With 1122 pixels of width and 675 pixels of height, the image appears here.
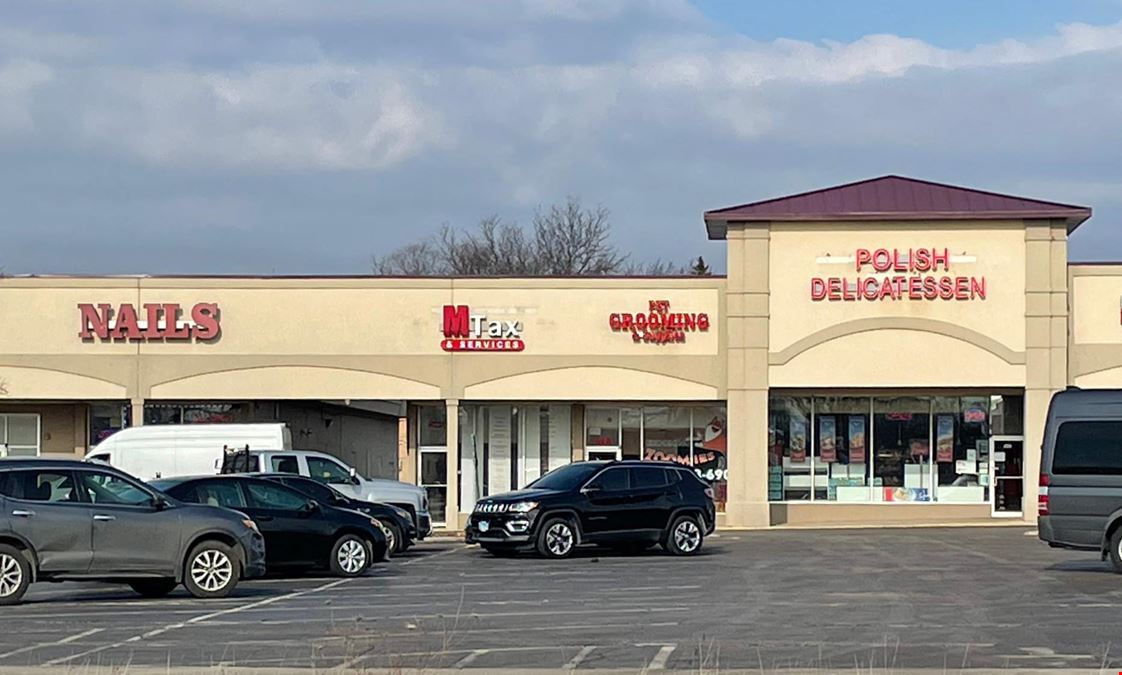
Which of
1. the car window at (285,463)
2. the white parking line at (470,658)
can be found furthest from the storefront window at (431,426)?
the white parking line at (470,658)

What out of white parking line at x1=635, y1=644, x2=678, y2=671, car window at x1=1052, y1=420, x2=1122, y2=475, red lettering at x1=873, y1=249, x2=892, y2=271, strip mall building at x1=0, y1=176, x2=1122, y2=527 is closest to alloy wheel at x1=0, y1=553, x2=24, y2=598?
white parking line at x1=635, y1=644, x2=678, y2=671

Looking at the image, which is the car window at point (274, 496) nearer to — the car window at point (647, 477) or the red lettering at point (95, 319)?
the car window at point (647, 477)

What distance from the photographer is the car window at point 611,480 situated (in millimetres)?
27984

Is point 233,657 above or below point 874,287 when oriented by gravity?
below

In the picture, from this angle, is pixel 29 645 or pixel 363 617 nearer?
pixel 29 645

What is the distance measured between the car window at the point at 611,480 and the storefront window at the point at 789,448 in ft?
42.9

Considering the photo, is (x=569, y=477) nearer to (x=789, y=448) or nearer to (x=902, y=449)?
(x=789, y=448)

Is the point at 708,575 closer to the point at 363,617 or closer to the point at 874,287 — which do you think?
the point at 363,617

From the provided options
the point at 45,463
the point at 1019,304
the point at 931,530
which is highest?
the point at 1019,304

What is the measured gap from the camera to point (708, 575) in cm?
2333

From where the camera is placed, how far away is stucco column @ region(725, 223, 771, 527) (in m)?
38.9

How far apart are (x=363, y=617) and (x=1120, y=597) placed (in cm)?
877

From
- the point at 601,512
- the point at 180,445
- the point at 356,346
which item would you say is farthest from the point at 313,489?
the point at 356,346

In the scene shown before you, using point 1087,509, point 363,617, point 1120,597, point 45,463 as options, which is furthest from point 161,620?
point 1087,509
